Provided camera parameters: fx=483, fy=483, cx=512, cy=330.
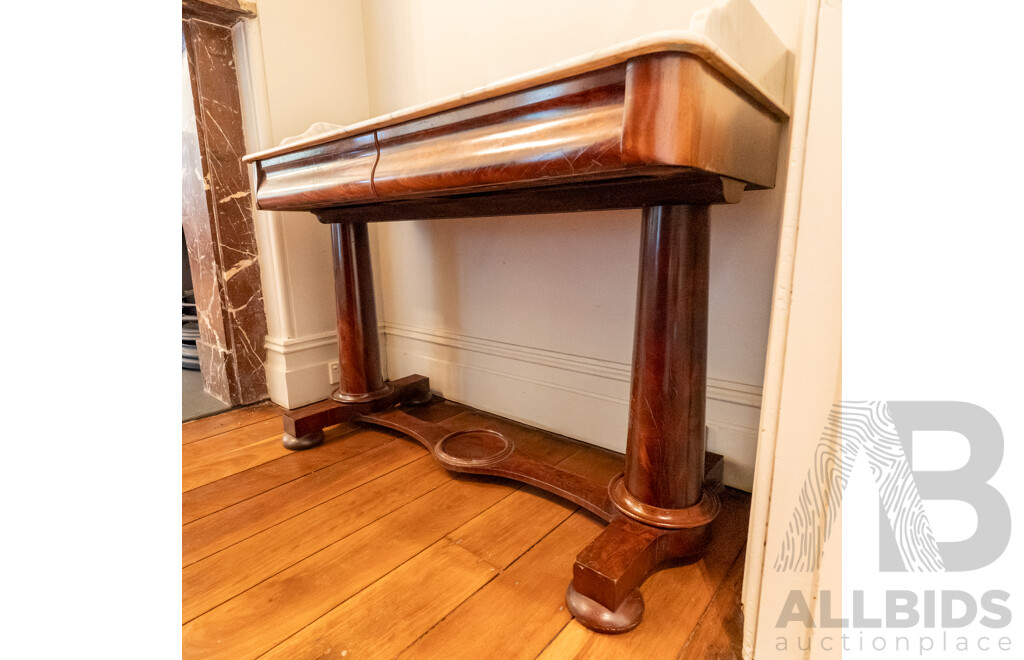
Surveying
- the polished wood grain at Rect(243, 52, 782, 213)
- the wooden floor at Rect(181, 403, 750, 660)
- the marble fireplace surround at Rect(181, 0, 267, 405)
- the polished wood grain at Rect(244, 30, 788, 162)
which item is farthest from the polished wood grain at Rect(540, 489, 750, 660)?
the marble fireplace surround at Rect(181, 0, 267, 405)

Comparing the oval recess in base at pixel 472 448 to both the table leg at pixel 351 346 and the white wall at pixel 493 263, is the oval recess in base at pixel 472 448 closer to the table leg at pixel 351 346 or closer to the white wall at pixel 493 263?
the white wall at pixel 493 263

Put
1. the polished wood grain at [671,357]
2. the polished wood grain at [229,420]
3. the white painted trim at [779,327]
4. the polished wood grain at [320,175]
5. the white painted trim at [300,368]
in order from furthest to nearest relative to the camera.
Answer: the white painted trim at [300,368], the polished wood grain at [229,420], the polished wood grain at [320,175], the polished wood grain at [671,357], the white painted trim at [779,327]

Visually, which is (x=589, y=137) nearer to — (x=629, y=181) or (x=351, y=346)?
(x=629, y=181)

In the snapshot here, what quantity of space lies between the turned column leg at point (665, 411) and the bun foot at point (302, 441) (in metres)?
0.87

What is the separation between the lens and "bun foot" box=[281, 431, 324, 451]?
1.31 metres

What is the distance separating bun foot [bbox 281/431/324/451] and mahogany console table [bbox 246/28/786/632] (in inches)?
16.5

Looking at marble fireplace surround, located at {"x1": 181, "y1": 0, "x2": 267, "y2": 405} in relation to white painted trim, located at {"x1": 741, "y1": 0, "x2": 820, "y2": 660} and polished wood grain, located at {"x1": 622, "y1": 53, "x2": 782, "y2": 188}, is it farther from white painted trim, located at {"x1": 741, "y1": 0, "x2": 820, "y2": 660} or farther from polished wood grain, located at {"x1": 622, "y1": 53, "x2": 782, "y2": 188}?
white painted trim, located at {"x1": 741, "y1": 0, "x2": 820, "y2": 660}

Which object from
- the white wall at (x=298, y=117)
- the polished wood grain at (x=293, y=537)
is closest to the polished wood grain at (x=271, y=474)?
the polished wood grain at (x=293, y=537)

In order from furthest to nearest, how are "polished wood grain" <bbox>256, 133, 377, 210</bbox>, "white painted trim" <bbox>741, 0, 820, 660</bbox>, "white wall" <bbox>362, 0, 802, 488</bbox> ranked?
"white wall" <bbox>362, 0, 802, 488</bbox>
"polished wood grain" <bbox>256, 133, 377, 210</bbox>
"white painted trim" <bbox>741, 0, 820, 660</bbox>

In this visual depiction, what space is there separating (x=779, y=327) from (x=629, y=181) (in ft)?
1.02

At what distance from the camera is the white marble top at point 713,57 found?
515 mm

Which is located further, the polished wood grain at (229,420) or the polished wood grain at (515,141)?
the polished wood grain at (229,420)
